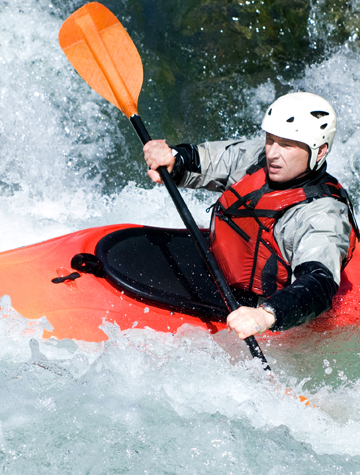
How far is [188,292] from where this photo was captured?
2.18 metres

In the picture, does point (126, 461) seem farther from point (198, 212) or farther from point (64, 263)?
point (198, 212)

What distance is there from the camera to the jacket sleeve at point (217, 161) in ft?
7.59

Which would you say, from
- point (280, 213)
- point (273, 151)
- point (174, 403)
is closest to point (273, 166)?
point (273, 151)

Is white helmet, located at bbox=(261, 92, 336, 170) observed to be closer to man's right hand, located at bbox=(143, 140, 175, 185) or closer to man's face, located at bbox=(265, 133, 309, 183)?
man's face, located at bbox=(265, 133, 309, 183)

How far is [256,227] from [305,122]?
1.45ft

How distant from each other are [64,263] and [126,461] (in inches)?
37.3

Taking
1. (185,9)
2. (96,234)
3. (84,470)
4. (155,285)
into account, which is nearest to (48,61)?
(185,9)

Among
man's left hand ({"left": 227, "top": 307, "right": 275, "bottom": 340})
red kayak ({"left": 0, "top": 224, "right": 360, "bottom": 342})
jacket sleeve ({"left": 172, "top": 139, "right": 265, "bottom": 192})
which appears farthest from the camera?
jacket sleeve ({"left": 172, "top": 139, "right": 265, "bottom": 192})

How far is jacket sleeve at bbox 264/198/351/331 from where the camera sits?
5.11 ft

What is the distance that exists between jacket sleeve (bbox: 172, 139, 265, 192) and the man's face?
340mm

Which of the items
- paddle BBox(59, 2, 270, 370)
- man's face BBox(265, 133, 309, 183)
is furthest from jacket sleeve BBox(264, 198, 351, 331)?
paddle BBox(59, 2, 270, 370)

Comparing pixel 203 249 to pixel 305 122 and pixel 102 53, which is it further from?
pixel 102 53

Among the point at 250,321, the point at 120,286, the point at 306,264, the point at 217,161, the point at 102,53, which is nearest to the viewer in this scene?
the point at 250,321

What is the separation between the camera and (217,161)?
236cm
